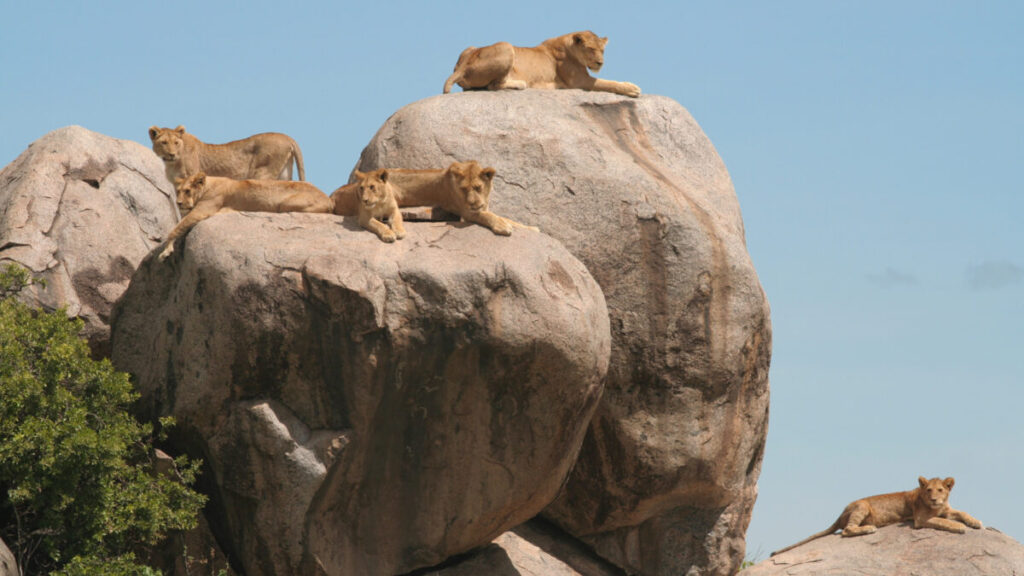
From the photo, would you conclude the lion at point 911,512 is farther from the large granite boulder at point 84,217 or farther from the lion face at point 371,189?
the large granite boulder at point 84,217

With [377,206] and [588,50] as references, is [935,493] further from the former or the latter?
[377,206]

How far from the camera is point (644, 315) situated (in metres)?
17.3

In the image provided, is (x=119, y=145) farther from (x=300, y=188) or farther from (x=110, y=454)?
(x=110, y=454)

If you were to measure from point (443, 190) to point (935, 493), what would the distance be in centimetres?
831

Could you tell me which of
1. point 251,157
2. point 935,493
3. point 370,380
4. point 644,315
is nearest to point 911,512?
point 935,493

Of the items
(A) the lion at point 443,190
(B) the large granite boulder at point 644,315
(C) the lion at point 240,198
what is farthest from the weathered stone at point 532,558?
(C) the lion at point 240,198

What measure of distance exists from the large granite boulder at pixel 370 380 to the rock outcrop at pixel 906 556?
5.52 m

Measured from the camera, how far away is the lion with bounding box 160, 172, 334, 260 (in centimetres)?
1648

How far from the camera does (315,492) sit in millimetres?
15148

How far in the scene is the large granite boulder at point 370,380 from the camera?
14.9 metres

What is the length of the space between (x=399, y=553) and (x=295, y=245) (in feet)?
11.1

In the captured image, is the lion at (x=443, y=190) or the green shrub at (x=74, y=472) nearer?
the green shrub at (x=74, y=472)

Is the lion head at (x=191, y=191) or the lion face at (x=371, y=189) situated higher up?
the lion face at (x=371, y=189)

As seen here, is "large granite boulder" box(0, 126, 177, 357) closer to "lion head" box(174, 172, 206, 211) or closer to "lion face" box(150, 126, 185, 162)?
"lion face" box(150, 126, 185, 162)
